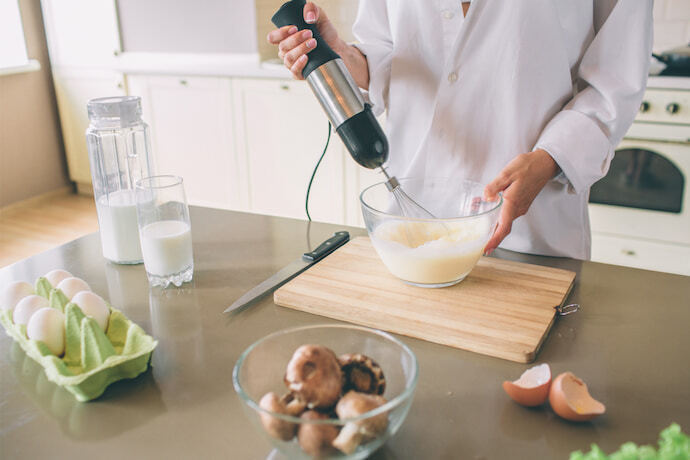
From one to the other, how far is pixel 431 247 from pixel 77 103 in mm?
3437

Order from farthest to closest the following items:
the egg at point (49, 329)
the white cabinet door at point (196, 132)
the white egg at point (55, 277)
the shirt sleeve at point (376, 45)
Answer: the white cabinet door at point (196, 132) < the shirt sleeve at point (376, 45) < the white egg at point (55, 277) < the egg at point (49, 329)

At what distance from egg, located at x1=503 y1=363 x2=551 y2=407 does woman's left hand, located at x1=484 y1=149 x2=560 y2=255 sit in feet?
1.00

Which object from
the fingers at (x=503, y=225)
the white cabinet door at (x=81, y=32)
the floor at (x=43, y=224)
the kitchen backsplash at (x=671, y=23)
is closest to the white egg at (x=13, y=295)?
the fingers at (x=503, y=225)

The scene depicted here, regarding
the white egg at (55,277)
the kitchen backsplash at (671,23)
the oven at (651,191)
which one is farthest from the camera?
the kitchen backsplash at (671,23)

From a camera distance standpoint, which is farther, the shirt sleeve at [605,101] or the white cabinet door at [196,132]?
the white cabinet door at [196,132]

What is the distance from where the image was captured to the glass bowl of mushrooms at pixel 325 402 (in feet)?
1.57

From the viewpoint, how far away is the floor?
3088 millimetres

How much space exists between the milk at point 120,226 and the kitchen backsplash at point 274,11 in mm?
2060

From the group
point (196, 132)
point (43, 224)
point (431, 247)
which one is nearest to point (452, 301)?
point (431, 247)

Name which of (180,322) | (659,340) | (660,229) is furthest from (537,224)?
(660,229)

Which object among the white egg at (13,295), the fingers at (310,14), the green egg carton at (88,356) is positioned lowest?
the green egg carton at (88,356)

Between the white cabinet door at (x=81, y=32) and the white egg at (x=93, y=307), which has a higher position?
the white cabinet door at (x=81, y=32)

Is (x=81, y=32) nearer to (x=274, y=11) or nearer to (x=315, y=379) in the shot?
(x=274, y=11)

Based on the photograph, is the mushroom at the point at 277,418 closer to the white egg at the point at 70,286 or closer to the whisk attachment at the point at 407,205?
the white egg at the point at 70,286
